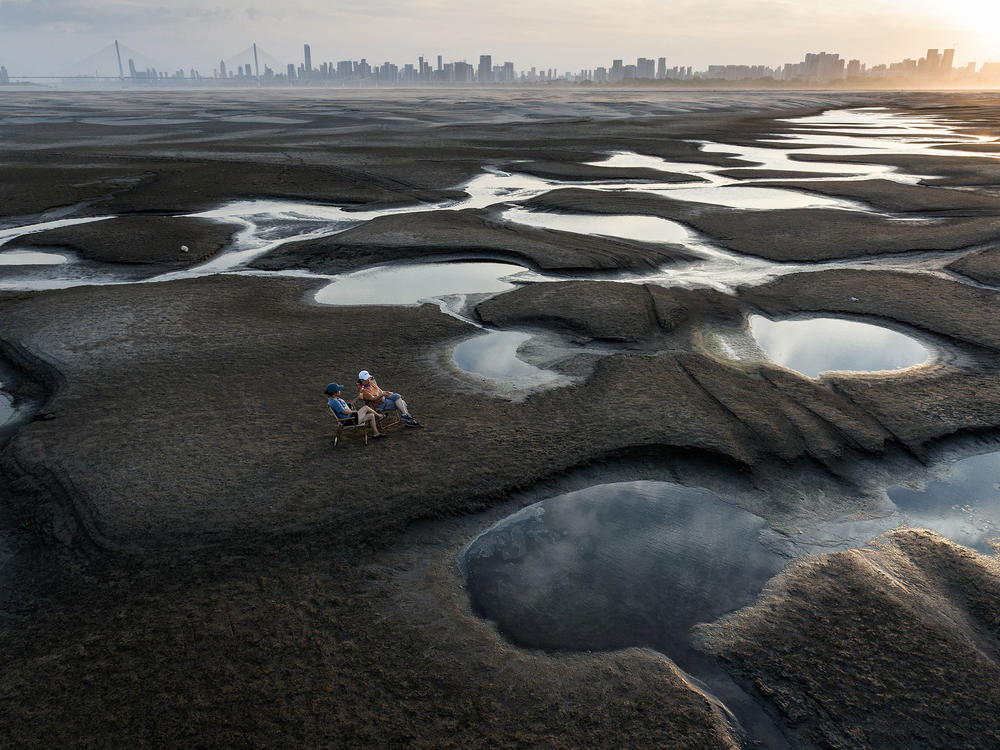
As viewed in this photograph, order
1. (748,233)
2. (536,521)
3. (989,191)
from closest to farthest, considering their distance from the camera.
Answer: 1. (536,521)
2. (748,233)
3. (989,191)

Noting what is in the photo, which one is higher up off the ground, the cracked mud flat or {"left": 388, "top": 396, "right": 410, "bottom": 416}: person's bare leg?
{"left": 388, "top": 396, "right": 410, "bottom": 416}: person's bare leg

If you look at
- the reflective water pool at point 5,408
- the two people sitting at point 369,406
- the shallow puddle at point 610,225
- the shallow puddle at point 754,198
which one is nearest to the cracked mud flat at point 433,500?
the reflective water pool at point 5,408

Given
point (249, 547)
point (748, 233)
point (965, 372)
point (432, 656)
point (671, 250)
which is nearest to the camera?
point (432, 656)

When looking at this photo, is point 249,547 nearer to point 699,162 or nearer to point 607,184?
point 607,184

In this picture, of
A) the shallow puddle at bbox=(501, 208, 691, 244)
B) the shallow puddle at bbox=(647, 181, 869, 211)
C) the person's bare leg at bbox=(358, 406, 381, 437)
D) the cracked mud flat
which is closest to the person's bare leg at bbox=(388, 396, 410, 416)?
the cracked mud flat

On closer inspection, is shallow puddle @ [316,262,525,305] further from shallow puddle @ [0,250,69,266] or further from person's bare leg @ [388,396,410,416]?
shallow puddle @ [0,250,69,266]

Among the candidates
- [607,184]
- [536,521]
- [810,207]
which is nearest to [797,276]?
[810,207]
